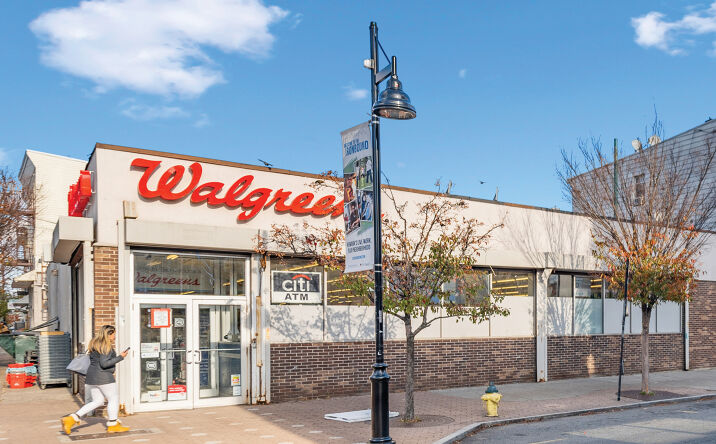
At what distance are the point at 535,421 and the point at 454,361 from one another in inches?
195

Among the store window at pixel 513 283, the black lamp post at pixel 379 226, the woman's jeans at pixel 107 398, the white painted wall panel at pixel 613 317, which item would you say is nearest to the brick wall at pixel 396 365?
the store window at pixel 513 283

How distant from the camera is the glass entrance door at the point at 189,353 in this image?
13.1 meters

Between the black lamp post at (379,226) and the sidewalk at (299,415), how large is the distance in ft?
3.99

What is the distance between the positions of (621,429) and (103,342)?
8.75m

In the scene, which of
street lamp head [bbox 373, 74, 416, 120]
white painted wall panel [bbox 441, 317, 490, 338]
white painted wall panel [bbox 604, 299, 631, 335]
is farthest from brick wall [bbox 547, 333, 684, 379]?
street lamp head [bbox 373, 74, 416, 120]

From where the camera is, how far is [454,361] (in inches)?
691

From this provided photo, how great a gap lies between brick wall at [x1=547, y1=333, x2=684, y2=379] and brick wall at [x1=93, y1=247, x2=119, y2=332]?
1219 centimetres

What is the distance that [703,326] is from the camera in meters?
23.5

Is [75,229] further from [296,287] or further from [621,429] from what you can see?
[621,429]

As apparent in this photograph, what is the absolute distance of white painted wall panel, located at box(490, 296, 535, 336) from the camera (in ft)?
60.7

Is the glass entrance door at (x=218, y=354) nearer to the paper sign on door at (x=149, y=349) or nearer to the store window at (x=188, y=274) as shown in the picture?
the store window at (x=188, y=274)

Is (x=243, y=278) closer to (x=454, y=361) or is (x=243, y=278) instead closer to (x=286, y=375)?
(x=286, y=375)

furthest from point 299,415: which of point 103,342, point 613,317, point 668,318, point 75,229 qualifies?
point 668,318

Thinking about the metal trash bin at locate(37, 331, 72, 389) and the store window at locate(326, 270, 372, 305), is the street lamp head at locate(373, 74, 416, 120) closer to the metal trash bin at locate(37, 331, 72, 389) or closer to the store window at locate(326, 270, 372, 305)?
the store window at locate(326, 270, 372, 305)
